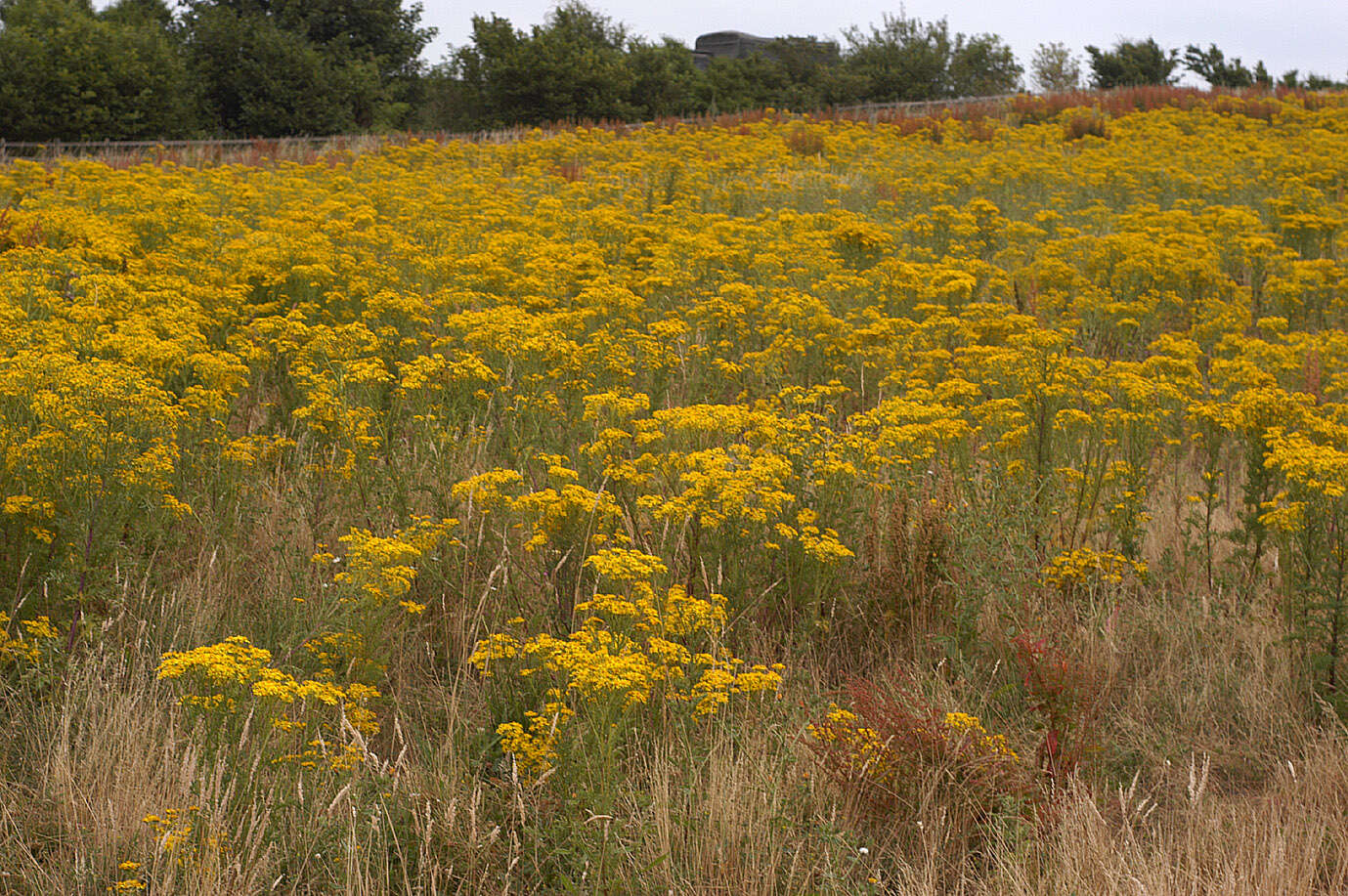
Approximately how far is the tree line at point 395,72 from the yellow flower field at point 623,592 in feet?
63.6

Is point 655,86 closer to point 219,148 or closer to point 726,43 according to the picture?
point 219,148

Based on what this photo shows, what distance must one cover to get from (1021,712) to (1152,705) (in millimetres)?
532

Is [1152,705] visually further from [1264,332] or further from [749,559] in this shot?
[1264,332]

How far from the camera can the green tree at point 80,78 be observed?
23.0 meters

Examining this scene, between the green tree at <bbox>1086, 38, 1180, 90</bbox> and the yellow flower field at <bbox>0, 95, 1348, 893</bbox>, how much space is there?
3133 cm

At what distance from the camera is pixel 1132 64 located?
3472 centimetres

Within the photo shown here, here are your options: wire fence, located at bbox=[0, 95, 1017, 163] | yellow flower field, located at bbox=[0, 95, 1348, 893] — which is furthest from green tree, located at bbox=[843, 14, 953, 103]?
yellow flower field, located at bbox=[0, 95, 1348, 893]

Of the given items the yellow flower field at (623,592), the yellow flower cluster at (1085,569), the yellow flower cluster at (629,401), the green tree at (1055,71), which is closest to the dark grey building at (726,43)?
the green tree at (1055,71)

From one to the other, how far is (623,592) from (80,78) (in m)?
24.6

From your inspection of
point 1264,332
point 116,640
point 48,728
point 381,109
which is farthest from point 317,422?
point 381,109

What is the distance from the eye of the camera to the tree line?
78.1 feet

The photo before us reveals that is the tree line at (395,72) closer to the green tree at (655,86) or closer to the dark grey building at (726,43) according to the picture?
the green tree at (655,86)

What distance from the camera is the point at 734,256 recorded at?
845 centimetres

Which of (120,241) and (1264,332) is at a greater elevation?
(120,241)
